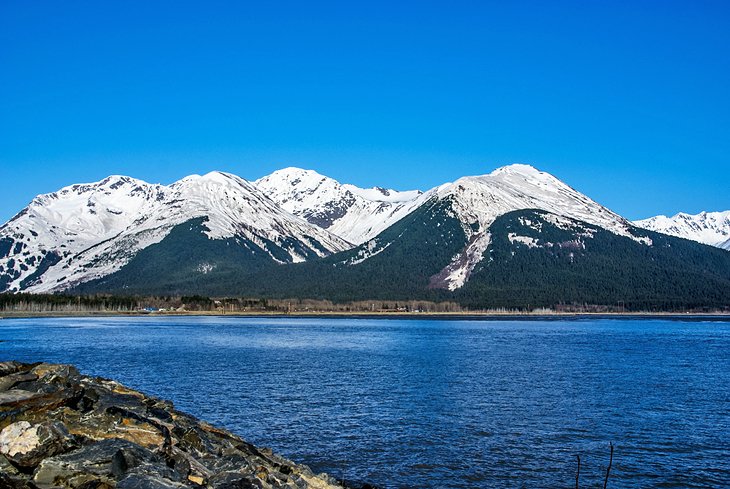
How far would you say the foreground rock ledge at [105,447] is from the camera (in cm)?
2353

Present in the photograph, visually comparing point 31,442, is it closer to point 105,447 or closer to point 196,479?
point 105,447

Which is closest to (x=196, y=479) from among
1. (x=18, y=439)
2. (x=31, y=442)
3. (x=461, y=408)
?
(x=31, y=442)

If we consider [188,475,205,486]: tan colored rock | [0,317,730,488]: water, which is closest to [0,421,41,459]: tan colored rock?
[188,475,205,486]: tan colored rock

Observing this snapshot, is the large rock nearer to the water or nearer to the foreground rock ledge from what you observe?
the foreground rock ledge

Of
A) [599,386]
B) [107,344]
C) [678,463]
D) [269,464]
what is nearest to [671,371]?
[599,386]

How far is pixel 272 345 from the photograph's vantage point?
139875mm

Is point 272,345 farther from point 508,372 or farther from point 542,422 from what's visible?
point 542,422

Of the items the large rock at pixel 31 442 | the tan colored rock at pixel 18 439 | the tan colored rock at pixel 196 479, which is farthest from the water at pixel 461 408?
the tan colored rock at pixel 18 439

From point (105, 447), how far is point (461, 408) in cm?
3982

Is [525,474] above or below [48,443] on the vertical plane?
below

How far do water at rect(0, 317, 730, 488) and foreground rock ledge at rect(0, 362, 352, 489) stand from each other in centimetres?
875

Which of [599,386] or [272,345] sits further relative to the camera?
[272,345]

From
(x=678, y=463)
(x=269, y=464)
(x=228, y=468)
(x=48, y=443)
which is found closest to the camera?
(x=48, y=443)

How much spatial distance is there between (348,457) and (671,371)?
64618 millimetres
